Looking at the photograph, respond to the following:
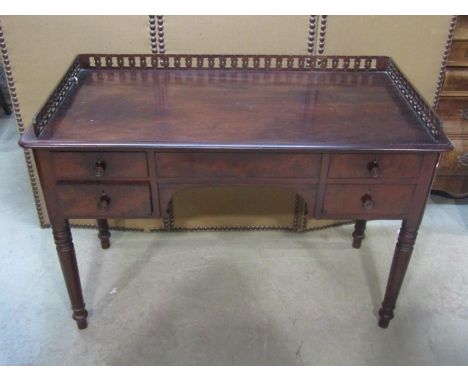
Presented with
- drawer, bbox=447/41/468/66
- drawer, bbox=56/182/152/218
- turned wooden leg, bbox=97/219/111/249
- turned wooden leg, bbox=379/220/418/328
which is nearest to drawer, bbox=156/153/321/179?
drawer, bbox=56/182/152/218

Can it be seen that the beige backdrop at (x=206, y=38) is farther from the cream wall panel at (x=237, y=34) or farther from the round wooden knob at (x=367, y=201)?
the round wooden knob at (x=367, y=201)

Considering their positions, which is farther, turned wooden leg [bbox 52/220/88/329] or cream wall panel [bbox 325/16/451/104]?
cream wall panel [bbox 325/16/451/104]

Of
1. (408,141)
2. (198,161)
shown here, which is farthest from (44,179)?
(408,141)

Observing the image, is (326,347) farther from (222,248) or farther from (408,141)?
(408,141)

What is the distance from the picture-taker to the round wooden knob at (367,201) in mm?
1377

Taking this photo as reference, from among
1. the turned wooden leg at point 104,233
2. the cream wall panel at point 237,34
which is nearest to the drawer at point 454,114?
the cream wall panel at point 237,34

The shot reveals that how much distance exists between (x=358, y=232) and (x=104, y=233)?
1.14m

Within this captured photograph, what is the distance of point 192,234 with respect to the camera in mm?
2189

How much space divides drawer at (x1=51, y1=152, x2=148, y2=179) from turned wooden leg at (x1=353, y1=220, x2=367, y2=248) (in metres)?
1.11

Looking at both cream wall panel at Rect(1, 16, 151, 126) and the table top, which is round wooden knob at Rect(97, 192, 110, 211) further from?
cream wall panel at Rect(1, 16, 151, 126)

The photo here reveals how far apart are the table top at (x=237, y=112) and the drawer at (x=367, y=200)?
155 millimetres

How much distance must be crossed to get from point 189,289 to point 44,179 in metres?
0.80

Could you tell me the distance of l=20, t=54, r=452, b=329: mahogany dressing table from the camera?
128cm

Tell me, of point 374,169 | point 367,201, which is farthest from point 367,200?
point 374,169
